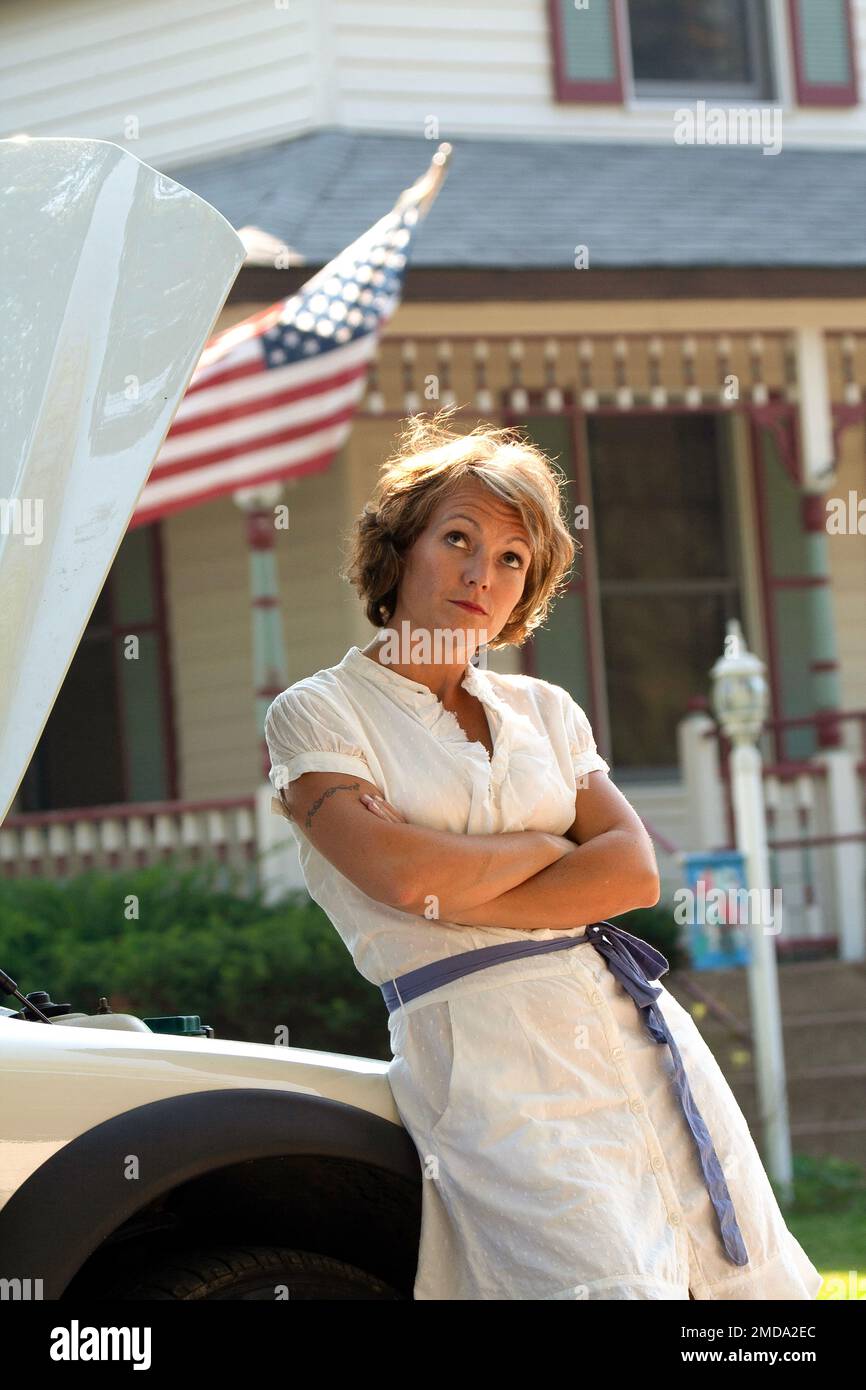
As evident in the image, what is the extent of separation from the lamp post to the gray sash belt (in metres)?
5.10

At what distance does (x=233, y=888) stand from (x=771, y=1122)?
3224mm

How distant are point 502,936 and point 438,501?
69 centimetres

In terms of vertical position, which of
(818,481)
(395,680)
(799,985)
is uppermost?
(818,481)

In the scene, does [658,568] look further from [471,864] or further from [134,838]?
[471,864]

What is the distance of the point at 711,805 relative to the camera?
991 cm

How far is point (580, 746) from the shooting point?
116 inches

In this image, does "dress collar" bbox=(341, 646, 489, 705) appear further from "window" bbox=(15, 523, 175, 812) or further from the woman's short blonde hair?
"window" bbox=(15, 523, 175, 812)

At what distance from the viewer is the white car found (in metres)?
2.25

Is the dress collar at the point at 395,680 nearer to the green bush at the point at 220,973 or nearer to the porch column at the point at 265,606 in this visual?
the green bush at the point at 220,973

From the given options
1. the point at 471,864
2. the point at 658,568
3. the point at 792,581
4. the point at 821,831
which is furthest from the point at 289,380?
the point at 471,864

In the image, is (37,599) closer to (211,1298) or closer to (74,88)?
(211,1298)

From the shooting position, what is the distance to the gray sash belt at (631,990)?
8.57 ft

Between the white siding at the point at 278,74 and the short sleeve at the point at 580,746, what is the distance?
977 centimetres

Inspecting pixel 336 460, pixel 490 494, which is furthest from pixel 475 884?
pixel 336 460
